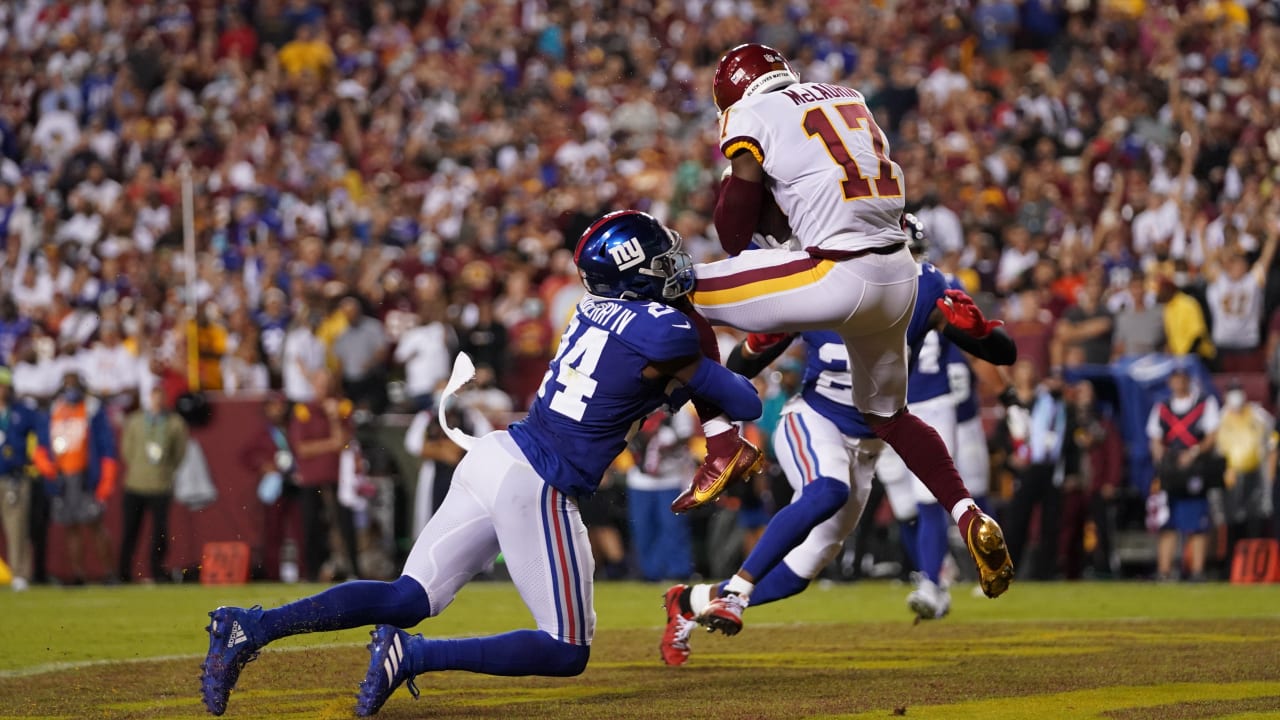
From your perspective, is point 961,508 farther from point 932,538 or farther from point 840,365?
point 932,538

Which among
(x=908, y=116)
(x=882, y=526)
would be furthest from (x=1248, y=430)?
(x=908, y=116)

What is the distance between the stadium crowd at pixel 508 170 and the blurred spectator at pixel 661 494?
1.40 metres

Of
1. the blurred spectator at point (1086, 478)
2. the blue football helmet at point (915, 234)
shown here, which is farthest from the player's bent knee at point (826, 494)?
the blurred spectator at point (1086, 478)

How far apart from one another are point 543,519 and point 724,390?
76cm

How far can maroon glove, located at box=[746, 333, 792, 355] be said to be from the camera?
7.77m

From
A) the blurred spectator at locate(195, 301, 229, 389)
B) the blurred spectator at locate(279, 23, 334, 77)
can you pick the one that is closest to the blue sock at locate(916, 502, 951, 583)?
the blurred spectator at locate(195, 301, 229, 389)

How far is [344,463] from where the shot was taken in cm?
1562

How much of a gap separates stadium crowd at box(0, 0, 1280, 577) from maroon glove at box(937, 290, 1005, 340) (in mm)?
6889

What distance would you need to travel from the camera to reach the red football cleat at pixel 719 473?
618cm

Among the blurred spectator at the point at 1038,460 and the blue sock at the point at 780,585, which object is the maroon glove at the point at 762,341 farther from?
the blurred spectator at the point at 1038,460

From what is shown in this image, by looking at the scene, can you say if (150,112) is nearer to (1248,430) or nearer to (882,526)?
(882,526)

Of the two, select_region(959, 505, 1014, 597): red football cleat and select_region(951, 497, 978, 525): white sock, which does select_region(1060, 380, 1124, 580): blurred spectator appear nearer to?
select_region(951, 497, 978, 525): white sock

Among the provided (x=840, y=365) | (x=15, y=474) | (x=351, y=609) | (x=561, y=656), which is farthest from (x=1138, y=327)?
(x=15, y=474)

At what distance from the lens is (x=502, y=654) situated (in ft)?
19.9
